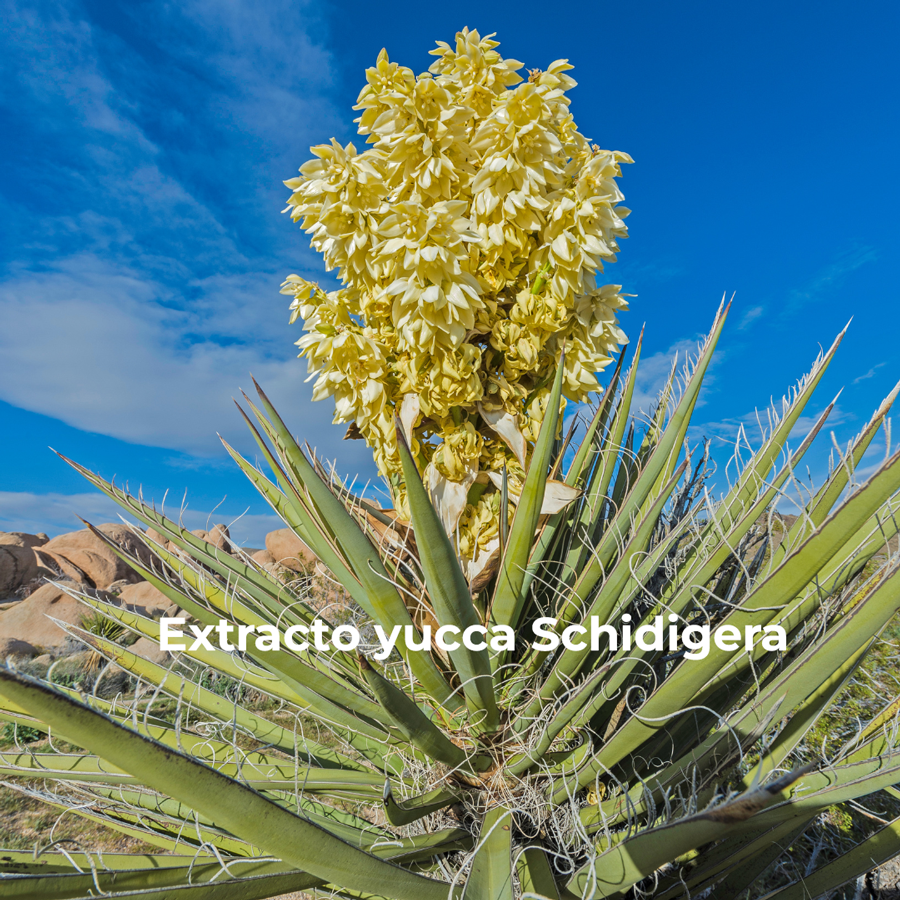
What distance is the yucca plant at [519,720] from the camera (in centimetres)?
90

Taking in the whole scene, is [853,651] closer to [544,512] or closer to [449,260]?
[544,512]

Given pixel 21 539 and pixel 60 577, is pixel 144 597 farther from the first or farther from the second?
pixel 21 539

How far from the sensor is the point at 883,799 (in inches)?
116

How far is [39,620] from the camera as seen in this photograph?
8.59 m

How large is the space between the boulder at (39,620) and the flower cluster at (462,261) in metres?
8.53

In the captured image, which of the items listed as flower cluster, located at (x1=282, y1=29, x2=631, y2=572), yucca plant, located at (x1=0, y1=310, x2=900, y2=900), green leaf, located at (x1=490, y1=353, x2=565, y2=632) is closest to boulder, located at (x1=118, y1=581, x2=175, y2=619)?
yucca plant, located at (x1=0, y1=310, x2=900, y2=900)

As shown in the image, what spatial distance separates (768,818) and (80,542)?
15.3 meters

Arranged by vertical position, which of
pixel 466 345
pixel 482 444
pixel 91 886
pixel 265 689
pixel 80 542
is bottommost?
pixel 91 886

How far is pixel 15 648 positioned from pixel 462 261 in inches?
364

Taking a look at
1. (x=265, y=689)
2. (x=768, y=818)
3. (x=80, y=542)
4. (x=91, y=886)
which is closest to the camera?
(x=91, y=886)

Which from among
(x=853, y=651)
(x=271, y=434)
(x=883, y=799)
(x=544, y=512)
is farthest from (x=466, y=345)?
(x=883, y=799)

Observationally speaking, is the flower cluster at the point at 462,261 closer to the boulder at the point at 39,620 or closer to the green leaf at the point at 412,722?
the green leaf at the point at 412,722

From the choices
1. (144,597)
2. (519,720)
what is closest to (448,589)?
(519,720)

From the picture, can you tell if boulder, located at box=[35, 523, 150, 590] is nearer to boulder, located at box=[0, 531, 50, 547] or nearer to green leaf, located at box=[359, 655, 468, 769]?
boulder, located at box=[0, 531, 50, 547]
